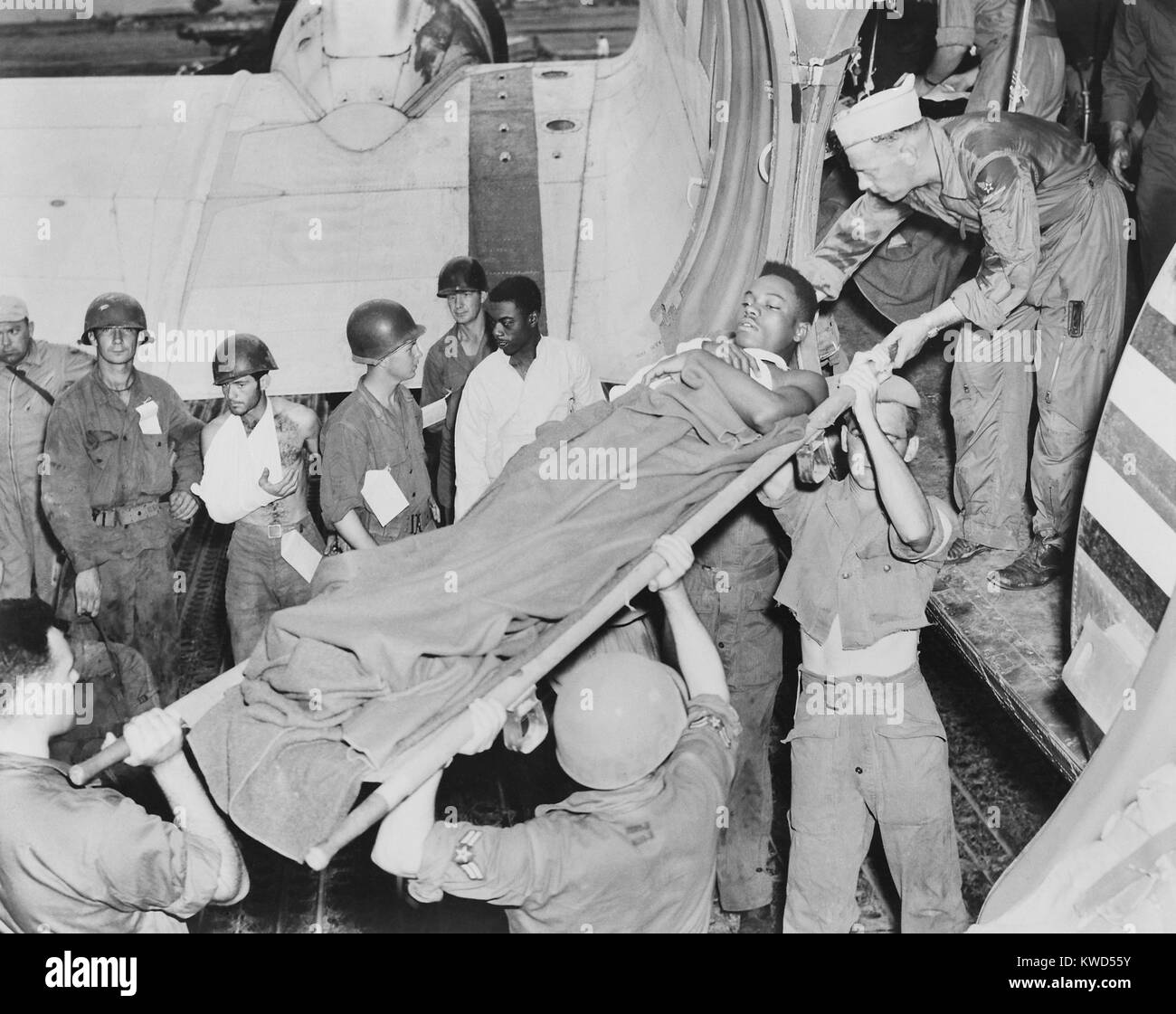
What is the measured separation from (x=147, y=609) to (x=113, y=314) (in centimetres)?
127

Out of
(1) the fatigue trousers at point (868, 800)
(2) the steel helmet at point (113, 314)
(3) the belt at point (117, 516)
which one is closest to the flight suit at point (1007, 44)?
(1) the fatigue trousers at point (868, 800)

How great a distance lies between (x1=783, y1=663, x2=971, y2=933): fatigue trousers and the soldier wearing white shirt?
184 centimetres

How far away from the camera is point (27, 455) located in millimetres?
6996

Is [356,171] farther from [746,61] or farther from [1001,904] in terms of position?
[1001,904]

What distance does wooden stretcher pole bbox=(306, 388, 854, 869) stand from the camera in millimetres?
4016

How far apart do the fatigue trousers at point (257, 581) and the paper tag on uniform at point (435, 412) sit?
885 millimetres

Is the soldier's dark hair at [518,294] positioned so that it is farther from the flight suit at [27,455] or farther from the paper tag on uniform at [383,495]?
the flight suit at [27,455]

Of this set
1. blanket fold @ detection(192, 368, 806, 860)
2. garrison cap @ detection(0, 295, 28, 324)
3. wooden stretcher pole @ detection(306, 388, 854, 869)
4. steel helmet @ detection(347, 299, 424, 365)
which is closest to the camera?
wooden stretcher pole @ detection(306, 388, 854, 869)

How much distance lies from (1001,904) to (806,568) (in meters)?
1.24

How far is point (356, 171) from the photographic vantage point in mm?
9305

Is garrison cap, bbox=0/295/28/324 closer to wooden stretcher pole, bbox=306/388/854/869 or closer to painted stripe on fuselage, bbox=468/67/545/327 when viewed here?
painted stripe on fuselage, bbox=468/67/545/327

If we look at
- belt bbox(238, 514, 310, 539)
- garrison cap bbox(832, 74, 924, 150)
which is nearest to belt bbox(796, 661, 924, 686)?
garrison cap bbox(832, 74, 924, 150)

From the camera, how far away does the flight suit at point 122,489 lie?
6.64 meters

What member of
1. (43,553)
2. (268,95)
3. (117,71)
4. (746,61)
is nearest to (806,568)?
(746,61)
